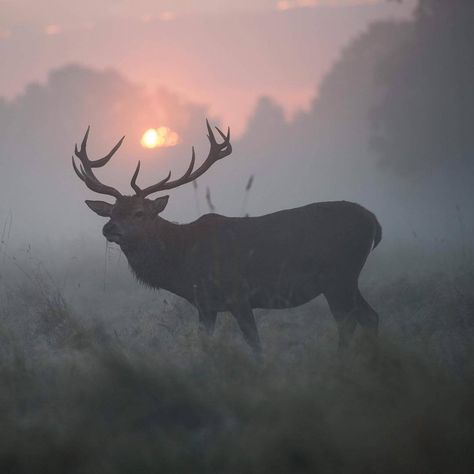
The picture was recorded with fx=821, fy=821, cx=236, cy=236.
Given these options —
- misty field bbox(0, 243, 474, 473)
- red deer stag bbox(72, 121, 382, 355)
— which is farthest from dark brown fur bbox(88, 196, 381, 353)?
misty field bbox(0, 243, 474, 473)

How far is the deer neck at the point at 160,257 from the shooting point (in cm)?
869

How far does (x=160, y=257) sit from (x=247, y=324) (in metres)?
1.34

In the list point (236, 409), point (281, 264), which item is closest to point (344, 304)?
point (281, 264)

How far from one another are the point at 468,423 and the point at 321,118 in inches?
1640

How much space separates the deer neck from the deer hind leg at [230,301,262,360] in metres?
→ 0.77

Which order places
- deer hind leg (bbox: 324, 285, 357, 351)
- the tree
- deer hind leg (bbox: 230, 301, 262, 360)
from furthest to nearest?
the tree < deer hind leg (bbox: 324, 285, 357, 351) < deer hind leg (bbox: 230, 301, 262, 360)

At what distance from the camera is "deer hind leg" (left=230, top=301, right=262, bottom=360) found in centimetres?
800

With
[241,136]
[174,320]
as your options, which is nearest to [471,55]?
[174,320]

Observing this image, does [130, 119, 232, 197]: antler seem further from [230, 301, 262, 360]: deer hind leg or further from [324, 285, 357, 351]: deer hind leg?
[324, 285, 357, 351]: deer hind leg

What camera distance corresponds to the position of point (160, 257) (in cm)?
876

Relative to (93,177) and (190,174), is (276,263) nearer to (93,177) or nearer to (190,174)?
(190,174)

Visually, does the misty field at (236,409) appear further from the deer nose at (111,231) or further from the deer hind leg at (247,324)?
the deer nose at (111,231)

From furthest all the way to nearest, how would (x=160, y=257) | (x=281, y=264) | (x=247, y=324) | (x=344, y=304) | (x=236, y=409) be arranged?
(x=160, y=257), (x=281, y=264), (x=344, y=304), (x=247, y=324), (x=236, y=409)

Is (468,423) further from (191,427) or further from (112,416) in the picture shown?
(112,416)
